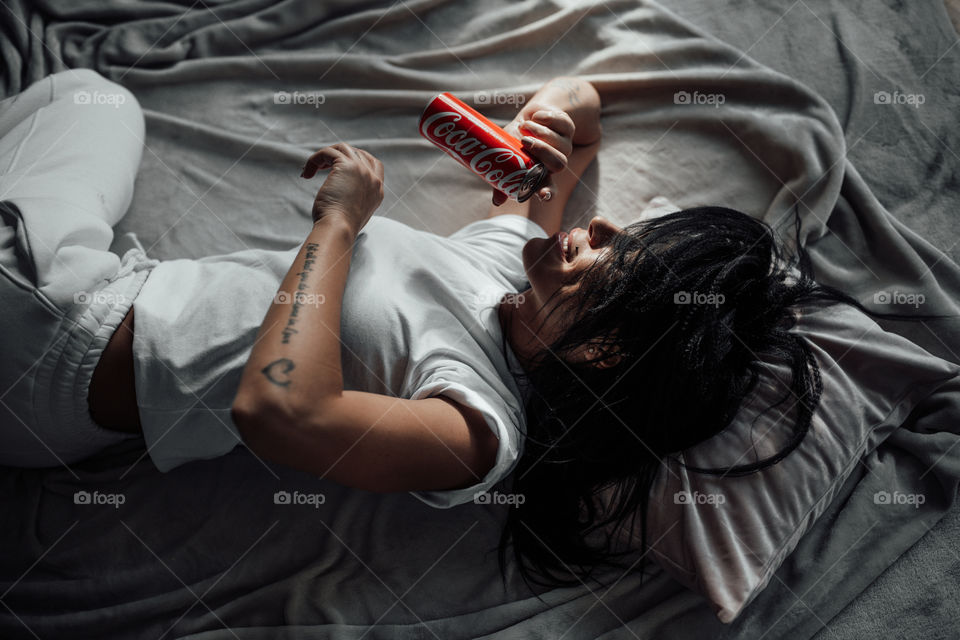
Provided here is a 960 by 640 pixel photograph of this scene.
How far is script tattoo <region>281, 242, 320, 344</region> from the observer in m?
0.77

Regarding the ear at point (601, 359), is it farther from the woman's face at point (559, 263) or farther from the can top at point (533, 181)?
the can top at point (533, 181)

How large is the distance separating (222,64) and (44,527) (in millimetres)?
847

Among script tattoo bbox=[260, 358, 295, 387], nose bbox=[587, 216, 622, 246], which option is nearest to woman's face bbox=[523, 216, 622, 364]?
nose bbox=[587, 216, 622, 246]

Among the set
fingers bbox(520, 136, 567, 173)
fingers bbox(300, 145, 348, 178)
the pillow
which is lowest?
the pillow

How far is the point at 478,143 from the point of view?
90 centimetres

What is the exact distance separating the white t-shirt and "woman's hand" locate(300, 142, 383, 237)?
0.04m

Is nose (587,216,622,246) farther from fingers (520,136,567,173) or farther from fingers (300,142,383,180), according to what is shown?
fingers (300,142,383,180)

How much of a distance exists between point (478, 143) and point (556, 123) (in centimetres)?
17

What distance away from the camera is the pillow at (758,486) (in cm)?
91

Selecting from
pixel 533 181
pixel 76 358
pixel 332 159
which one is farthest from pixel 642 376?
pixel 76 358

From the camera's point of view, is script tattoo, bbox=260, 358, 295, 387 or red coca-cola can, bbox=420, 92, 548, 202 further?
red coca-cola can, bbox=420, 92, 548, 202

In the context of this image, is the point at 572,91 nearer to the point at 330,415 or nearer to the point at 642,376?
the point at 642,376

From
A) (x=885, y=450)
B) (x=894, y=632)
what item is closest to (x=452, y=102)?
(x=885, y=450)

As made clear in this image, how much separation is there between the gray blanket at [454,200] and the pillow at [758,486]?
0.07 metres
